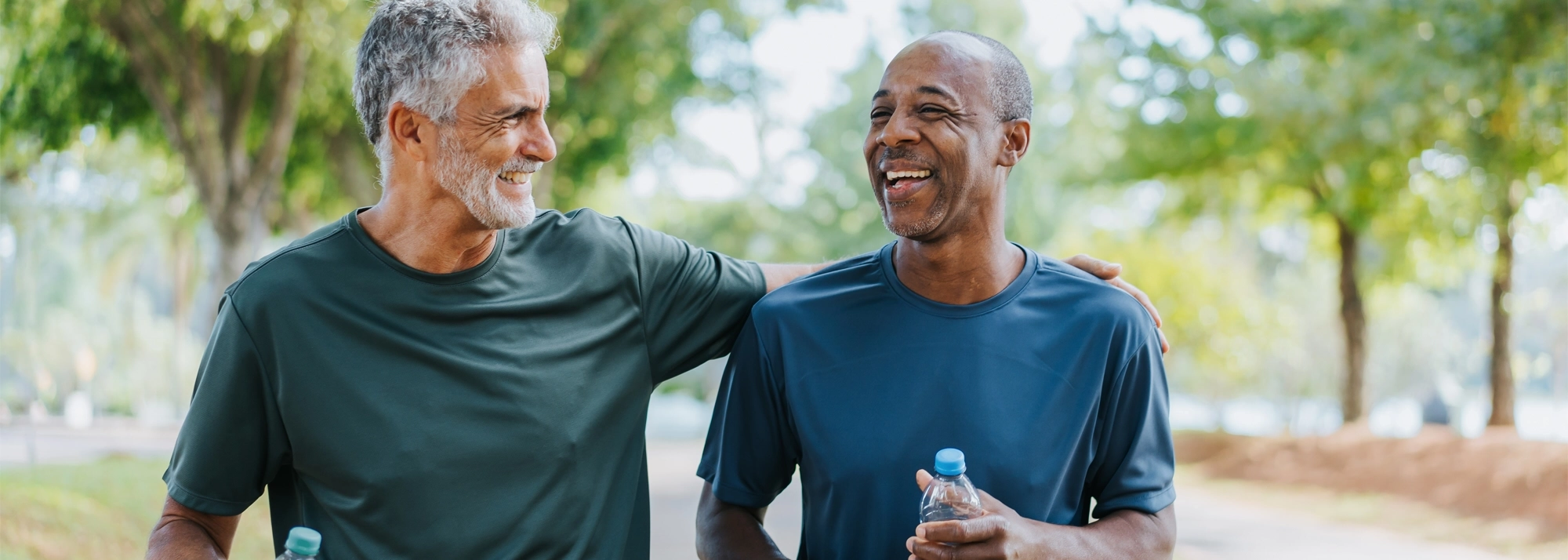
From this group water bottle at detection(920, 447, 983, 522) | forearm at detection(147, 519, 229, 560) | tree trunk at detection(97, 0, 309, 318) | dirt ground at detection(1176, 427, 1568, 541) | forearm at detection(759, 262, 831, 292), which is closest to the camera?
water bottle at detection(920, 447, 983, 522)

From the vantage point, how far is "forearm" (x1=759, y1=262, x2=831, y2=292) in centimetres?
343

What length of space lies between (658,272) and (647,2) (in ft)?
37.0

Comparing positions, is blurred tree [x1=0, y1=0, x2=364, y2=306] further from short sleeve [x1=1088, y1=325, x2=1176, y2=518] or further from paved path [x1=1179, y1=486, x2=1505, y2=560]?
paved path [x1=1179, y1=486, x2=1505, y2=560]

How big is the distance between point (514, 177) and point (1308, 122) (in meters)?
14.5

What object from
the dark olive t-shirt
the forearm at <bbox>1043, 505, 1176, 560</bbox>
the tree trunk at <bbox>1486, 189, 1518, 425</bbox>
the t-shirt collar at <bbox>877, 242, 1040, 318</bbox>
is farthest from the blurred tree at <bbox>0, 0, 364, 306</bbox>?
the tree trunk at <bbox>1486, 189, 1518, 425</bbox>

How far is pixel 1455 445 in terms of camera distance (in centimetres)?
1532

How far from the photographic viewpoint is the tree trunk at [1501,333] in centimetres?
1538

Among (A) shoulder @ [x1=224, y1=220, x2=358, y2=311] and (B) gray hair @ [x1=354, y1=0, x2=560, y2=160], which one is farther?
(B) gray hair @ [x1=354, y1=0, x2=560, y2=160]

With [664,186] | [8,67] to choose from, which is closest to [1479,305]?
[664,186]

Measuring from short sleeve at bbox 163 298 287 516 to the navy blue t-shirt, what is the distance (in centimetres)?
106

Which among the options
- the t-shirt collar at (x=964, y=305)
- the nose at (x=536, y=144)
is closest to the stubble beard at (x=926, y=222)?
the t-shirt collar at (x=964, y=305)

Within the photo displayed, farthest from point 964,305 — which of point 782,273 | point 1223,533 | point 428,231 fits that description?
point 1223,533

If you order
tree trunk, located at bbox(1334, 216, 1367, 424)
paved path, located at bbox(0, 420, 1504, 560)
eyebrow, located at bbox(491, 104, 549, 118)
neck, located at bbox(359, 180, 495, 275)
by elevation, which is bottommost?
paved path, located at bbox(0, 420, 1504, 560)

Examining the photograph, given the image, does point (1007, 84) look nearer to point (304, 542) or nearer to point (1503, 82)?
point (304, 542)
